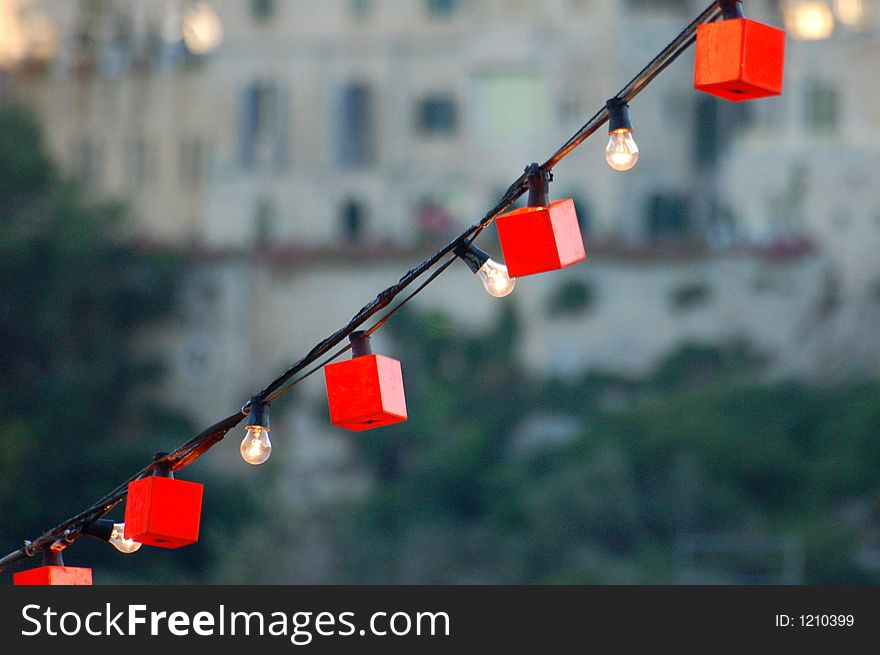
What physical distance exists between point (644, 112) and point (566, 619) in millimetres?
45744

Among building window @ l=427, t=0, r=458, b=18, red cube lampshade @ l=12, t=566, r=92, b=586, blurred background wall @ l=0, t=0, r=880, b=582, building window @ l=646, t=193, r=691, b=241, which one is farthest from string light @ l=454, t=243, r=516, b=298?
building window @ l=427, t=0, r=458, b=18

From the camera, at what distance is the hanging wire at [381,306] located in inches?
320

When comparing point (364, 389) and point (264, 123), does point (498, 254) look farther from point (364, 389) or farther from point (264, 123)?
point (364, 389)

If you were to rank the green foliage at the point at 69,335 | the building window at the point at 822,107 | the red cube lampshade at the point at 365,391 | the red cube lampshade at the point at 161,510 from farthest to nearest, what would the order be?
the building window at the point at 822,107, the green foliage at the point at 69,335, the red cube lampshade at the point at 161,510, the red cube lampshade at the point at 365,391

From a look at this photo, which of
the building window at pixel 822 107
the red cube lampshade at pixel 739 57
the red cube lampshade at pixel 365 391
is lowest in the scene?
the red cube lampshade at pixel 365 391

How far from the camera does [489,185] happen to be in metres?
56.6

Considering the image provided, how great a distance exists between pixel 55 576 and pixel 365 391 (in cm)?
191

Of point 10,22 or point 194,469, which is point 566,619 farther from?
point 10,22

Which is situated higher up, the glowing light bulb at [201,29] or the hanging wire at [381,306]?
the glowing light bulb at [201,29]

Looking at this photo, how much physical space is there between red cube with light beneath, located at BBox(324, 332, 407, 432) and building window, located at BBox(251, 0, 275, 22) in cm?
5065

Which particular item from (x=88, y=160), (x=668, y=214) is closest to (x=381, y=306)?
(x=668, y=214)

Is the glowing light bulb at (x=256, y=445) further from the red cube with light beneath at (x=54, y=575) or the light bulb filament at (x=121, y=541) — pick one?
the red cube with light beneath at (x=54, y=575)

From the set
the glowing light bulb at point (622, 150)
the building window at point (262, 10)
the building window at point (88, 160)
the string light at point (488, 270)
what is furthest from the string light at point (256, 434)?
the building window at point (262, 10)

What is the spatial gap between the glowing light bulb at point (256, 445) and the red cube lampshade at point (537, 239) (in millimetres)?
1322
